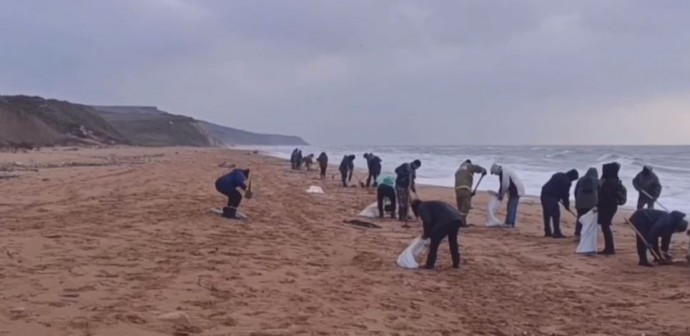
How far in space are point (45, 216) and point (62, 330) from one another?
344 inches

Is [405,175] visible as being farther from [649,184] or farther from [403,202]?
[649,184]

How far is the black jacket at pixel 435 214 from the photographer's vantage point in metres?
11.2

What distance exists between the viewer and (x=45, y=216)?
48.3 feet

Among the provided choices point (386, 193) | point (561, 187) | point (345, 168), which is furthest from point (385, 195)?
point (345, 168)

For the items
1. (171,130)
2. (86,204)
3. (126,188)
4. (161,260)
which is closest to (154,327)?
(161,260)

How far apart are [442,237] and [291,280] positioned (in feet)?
8.64

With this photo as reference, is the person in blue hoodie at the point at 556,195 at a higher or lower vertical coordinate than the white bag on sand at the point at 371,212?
higher

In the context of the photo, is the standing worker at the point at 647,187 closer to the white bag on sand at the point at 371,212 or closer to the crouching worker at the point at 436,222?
the white bag on sand at the point at 371,212

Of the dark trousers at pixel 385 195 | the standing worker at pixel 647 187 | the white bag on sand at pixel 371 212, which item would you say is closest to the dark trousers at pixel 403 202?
the dark trousers at pixel 385 195

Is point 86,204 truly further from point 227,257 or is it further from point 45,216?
point 227,257

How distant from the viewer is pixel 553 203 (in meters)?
16.0

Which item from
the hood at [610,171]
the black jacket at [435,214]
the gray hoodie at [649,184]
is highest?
the hood at [610,171]

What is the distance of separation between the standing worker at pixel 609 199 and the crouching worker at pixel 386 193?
18.1 ft

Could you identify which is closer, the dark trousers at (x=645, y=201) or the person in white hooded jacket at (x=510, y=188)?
the dark trousers at (x=645, y=201)
